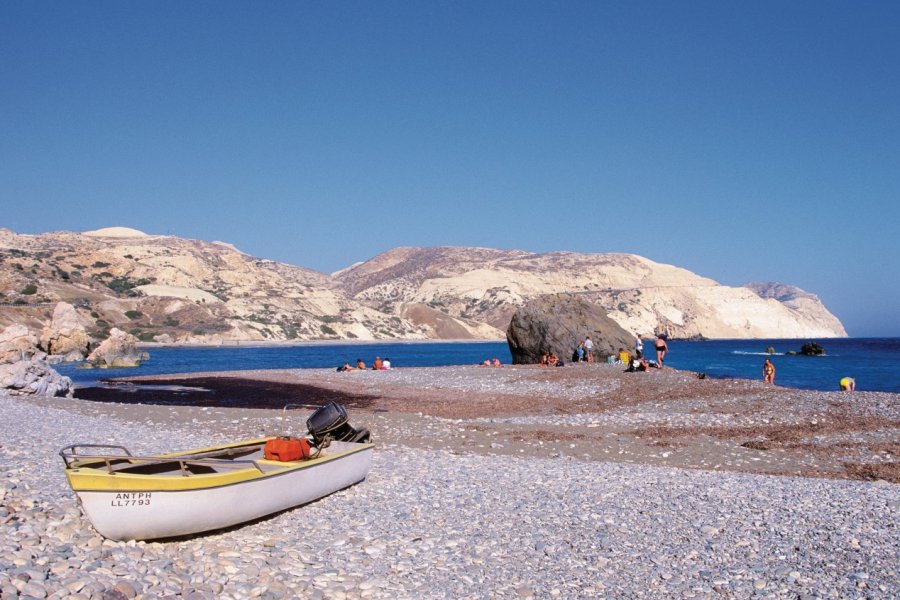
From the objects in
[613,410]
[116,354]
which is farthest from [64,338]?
[613,410]

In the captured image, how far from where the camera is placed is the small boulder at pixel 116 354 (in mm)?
60969

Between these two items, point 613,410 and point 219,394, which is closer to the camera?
point 613,410

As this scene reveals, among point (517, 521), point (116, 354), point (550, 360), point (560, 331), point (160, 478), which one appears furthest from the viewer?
point (116, 354)

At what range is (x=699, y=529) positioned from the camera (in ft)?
34.2

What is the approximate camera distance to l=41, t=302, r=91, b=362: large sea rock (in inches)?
2714

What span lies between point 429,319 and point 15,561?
497 ft

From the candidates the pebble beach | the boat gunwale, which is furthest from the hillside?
the boat gunwale

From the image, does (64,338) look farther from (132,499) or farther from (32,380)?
(132,499)

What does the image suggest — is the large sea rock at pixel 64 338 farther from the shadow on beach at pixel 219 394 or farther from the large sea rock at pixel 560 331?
the large sea rock at pixel 560 331

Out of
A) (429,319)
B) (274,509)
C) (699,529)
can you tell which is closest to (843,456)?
(699,529)

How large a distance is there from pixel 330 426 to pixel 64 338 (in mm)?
65962

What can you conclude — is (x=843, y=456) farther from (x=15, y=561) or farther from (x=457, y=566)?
(x=15, y=561)

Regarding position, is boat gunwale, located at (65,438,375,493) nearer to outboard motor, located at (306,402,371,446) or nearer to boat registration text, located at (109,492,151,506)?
boat registration text, located at (109,492,151,506)

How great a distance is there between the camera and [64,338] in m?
69.5
